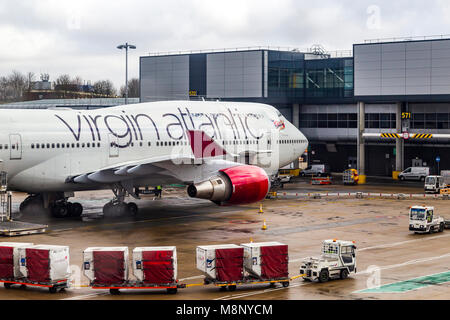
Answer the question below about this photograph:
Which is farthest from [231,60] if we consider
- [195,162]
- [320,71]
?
[195,162]

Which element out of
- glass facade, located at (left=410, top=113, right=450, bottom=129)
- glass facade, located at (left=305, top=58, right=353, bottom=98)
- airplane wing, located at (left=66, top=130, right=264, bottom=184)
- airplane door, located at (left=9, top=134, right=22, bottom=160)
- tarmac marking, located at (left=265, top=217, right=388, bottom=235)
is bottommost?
tarmac marking, located at (left=265, top=217, right=388, bottom=235)

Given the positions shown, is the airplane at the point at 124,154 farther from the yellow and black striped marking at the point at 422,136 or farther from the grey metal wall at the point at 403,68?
the yellow and black striped marking at the point at 422,136

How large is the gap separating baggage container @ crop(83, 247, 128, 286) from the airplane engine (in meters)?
11.3

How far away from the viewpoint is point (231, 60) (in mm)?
74938

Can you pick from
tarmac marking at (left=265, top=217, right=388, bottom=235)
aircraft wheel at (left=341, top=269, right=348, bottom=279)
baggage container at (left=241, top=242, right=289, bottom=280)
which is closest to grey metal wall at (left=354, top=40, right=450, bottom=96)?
tarmac marking at (left=265, top=217, right=388, bottom=235)

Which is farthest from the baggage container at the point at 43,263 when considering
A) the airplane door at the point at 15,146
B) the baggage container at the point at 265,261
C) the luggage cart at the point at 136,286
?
the airplane door at the point at 15,146

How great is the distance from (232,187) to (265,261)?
10.8 metres

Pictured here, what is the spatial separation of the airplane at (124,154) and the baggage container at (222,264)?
35.4 ft

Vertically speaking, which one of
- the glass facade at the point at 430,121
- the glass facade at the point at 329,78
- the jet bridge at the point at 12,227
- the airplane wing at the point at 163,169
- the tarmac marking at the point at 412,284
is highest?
the glass facade at the point at 329,78

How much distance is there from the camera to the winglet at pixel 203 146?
4016cm

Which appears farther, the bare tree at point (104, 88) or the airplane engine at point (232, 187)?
the bare tree at point (104, 88)

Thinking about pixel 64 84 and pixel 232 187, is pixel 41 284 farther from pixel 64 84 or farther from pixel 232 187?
pixel 64 84

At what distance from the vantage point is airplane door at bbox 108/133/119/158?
38.7 m

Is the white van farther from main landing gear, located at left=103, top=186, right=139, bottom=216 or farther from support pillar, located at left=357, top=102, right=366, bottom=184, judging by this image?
main landing gear, located at left=103, top=186, right=139, bottom=216
